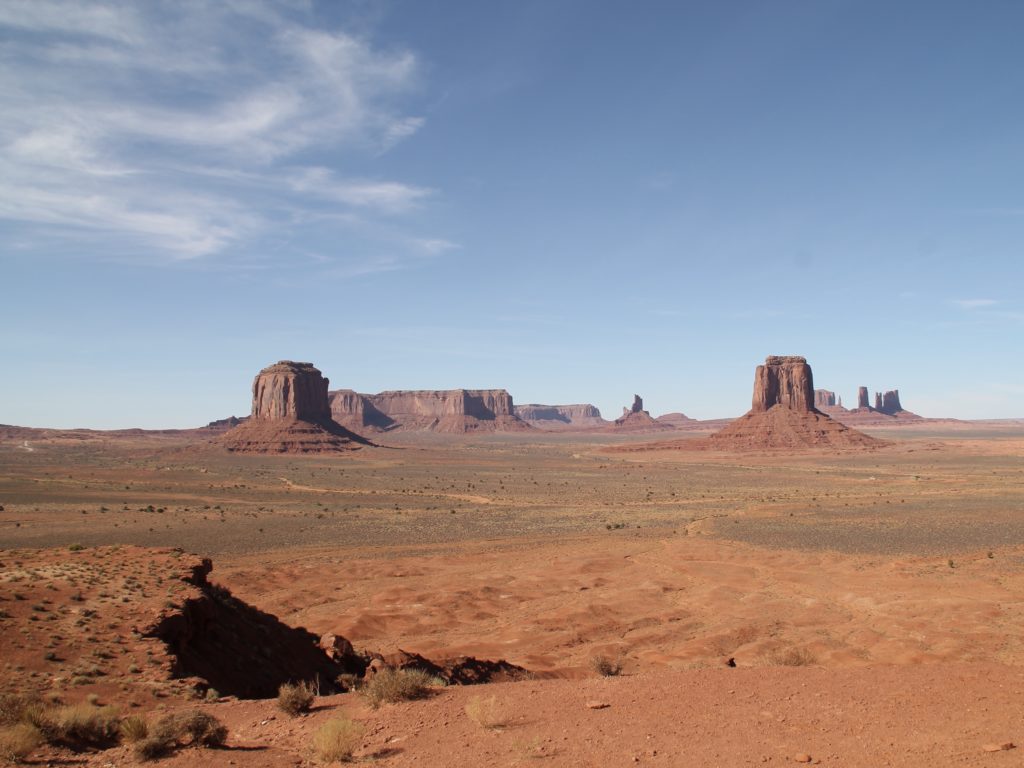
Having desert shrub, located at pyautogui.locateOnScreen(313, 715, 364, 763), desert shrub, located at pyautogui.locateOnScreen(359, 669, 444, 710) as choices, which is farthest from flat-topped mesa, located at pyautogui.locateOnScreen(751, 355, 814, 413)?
desert shrub, located at pyautogui.locateOnScreen(313, 715, 364, 763)

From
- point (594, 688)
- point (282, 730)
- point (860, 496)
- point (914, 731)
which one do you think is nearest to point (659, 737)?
point (594, 688)

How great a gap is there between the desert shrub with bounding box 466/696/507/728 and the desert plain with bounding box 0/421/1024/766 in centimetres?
6

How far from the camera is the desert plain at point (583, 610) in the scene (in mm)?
8891

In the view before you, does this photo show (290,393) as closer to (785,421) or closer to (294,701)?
(785,421)

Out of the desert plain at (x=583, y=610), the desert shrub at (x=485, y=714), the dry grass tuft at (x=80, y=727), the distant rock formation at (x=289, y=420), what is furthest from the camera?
the distant rock formation at (x=289, y=420)

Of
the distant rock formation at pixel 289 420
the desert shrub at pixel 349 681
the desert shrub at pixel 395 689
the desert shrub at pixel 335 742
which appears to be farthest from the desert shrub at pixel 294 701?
the distant rock formation at pixel 289 420

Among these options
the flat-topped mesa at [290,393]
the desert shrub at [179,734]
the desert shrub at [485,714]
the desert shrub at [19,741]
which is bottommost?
the desert shrub at [485,714]

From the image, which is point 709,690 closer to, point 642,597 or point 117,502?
point 642,597

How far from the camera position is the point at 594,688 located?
11.0 m

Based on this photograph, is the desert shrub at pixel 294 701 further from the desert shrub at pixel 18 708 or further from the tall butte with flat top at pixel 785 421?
the tall butte with flat top at pixel 785 421

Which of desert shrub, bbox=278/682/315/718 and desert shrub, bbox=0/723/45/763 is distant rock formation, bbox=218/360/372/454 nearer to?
desert shrub, bbox=278/682/315/718

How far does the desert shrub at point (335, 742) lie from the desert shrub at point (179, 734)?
4.41 ft

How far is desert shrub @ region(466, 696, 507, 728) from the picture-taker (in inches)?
364

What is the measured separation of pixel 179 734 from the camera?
8.51 metres
